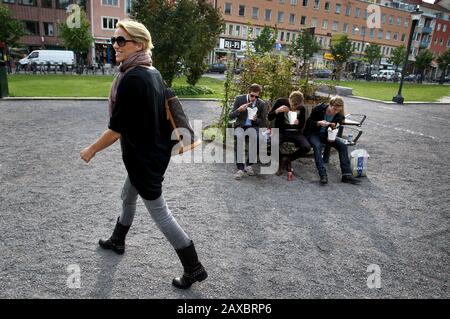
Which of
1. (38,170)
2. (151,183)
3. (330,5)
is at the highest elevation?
(330,5)

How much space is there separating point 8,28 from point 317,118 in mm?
33980

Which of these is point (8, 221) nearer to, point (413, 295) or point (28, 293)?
point (28, 293)

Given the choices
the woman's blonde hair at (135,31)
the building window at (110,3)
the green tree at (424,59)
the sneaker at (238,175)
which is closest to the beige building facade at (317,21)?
the green tree at (424,59)

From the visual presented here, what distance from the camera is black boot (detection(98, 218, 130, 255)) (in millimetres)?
3336

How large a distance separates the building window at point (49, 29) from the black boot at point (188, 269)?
47.9 meters

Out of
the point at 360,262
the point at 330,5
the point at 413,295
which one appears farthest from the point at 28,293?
the point at 330,5

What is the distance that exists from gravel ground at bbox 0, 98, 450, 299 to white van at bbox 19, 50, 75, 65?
30454 mm

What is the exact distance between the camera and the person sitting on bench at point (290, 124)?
19.3ft

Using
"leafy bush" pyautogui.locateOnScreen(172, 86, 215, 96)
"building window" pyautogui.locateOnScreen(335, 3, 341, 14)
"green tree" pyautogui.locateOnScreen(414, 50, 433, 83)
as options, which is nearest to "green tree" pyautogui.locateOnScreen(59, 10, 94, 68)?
"leafy bush" pyautogui.locateOnScreen(172, 86, 215, 96)

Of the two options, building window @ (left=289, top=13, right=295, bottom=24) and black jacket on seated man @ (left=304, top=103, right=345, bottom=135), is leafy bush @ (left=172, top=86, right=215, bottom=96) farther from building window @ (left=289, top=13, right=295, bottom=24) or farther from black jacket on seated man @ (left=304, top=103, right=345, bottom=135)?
building window @ (left=289, top=13, right=295, bottom=24)

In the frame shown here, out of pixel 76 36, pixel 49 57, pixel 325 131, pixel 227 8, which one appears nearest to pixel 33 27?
pixel 49 57

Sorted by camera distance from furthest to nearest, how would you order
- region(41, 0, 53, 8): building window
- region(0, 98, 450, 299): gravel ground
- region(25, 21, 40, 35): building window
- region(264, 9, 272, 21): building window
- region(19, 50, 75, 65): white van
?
region(264, 9, 272, 21): building window
region(41, 0, 53, 8): building window
region(25, 21, 40, 35): building window
region(19, 50, 75, 65): white van
region(0, 98, 450, 299): gravel ground

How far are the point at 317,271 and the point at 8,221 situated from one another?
3.40 metres

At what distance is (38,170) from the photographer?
5.55 m
